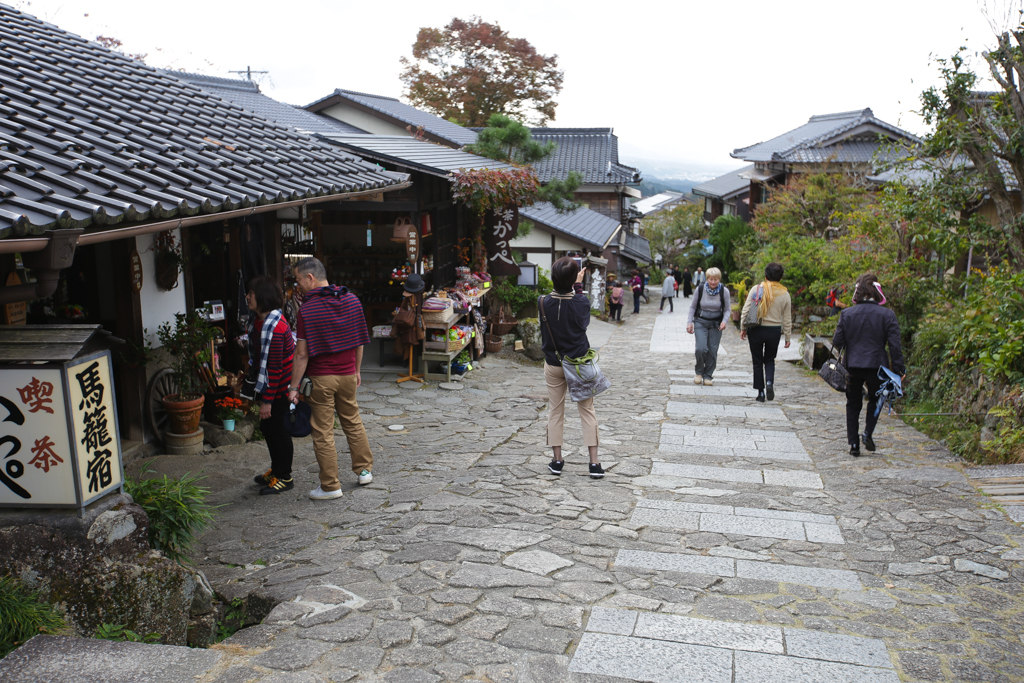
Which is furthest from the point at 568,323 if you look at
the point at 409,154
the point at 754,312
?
the point at 409,154

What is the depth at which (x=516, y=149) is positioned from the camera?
58.8ft

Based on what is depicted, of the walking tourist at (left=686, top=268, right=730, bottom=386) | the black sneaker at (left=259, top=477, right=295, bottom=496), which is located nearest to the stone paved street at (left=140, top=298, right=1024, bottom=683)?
the black sneaker at (left=259, top=477, right=295, bottom=496)

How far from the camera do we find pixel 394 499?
20.8ft

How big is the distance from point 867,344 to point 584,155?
31.9m

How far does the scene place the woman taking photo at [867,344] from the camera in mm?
7582

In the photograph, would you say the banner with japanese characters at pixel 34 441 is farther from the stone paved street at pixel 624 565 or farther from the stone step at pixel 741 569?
the stone step at pixel 741 569

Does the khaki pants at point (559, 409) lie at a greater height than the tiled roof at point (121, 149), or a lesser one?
lesser

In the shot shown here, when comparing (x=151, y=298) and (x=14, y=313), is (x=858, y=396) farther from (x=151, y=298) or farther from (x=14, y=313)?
(x=14, y=313)

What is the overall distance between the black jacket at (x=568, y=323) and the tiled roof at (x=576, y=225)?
1931cm

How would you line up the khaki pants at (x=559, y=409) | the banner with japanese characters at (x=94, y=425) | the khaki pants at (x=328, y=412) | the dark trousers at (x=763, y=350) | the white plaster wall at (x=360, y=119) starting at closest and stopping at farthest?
the banner with japanese characters at (x=94, y=425)
the khaki pants at (x=328, y=412)
the khaki pants at (x=559, y=409)
the dark trousers at (x=763, y=350)
the white plaster wall at (x=360, y=119)

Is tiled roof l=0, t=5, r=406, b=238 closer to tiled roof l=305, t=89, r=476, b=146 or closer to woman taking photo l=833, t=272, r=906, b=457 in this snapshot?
woman taking photo l=833, t=272, r=906, b=457

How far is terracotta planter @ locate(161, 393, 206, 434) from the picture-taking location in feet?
24.1

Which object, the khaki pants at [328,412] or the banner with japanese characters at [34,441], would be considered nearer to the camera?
the banner with japanese characters at [34,441]

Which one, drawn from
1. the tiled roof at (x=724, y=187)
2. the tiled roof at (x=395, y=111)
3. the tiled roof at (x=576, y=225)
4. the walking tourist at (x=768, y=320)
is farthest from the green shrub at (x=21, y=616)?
the tiled roof at (x=724, y=187)
